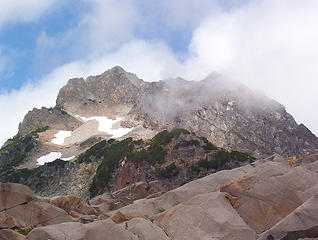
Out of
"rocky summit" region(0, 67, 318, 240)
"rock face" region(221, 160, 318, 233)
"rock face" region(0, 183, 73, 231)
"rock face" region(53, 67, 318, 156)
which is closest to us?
"rocky summit" region(0, 67, 318, 240)

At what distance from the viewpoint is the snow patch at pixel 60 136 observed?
395 ft

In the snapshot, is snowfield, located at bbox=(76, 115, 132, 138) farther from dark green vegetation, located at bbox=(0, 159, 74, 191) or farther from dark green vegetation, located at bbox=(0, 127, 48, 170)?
dark green vegetation, located at bbox=(0, 159, 74, 191)

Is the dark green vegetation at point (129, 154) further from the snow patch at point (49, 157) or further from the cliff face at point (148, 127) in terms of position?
the snow patch at point (49, 157)

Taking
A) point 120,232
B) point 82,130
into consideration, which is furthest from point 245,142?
point 120,232

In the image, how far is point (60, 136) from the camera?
12706cm

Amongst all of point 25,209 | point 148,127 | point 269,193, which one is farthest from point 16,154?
point 269,193

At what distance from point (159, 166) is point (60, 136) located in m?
65.3

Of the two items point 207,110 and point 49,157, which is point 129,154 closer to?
point 49,157

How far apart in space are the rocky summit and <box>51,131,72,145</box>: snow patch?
86cm

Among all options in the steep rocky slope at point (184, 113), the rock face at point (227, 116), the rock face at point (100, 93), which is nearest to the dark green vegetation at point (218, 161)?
the steep rocky slope at point (184, 113)

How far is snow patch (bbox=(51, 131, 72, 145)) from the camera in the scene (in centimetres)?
12044

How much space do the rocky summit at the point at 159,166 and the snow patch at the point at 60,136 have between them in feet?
2.83

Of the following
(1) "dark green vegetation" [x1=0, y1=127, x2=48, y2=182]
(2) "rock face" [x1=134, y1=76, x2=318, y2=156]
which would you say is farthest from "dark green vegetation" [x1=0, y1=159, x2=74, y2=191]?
(2) "rock face" [x1=134, y1=76, x2=318, y2=156]

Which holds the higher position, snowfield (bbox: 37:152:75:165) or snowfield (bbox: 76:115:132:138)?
snowfield (bbox: 76:115:132:138)
